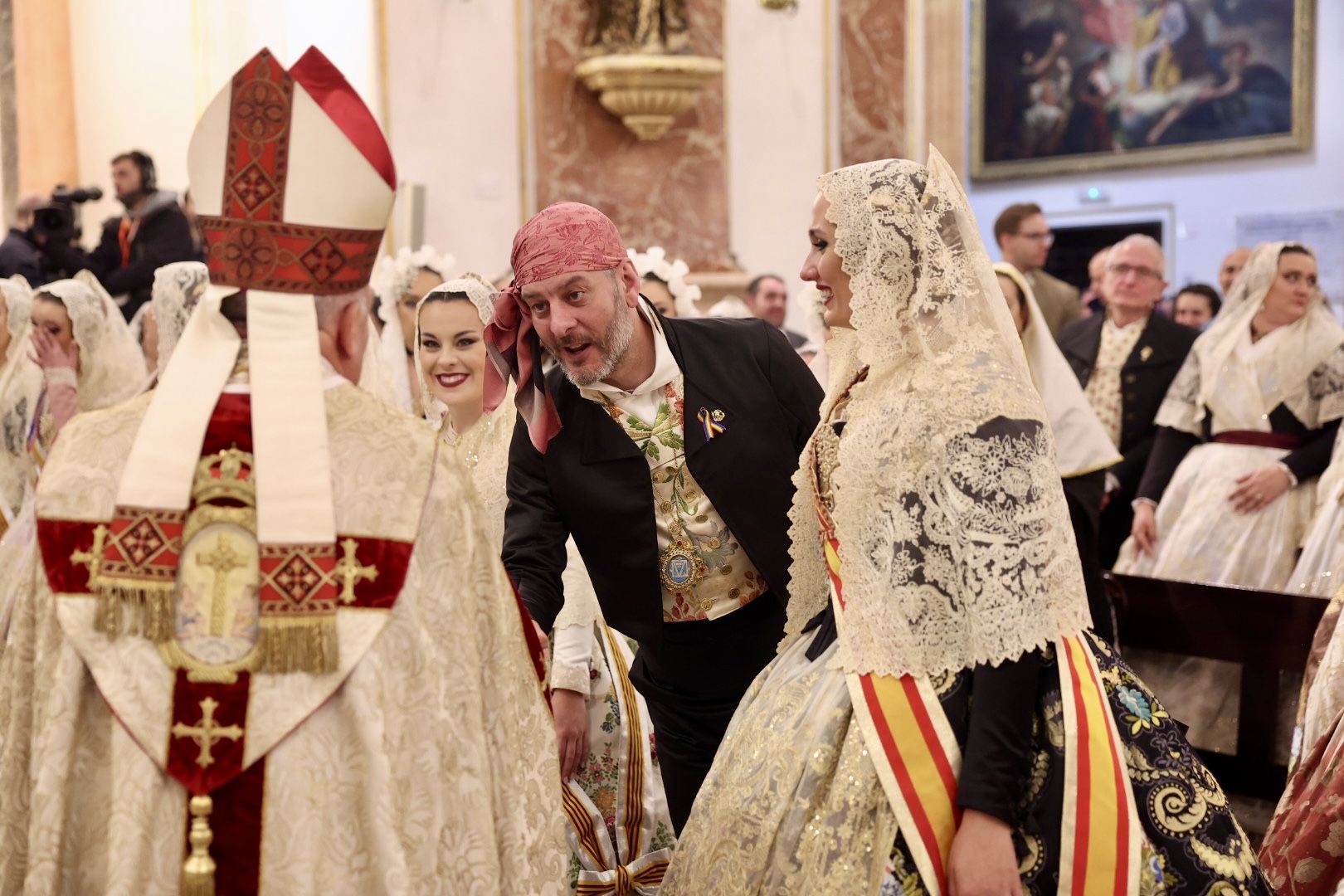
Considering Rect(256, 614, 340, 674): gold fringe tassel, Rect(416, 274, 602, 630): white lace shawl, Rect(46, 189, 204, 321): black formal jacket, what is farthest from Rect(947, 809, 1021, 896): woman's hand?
Rect(46, 189, 204, 321): black formal jacket

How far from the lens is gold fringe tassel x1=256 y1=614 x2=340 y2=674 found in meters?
2.03

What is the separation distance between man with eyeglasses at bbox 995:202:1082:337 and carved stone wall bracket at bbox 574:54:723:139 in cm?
277

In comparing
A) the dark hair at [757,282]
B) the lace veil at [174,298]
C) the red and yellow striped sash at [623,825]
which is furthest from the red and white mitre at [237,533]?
the dark hair at [757,282]

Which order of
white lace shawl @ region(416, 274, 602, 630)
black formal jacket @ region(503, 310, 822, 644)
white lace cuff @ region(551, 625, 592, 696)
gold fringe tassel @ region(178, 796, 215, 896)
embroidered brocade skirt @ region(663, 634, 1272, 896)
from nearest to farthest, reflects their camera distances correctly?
1. gold fringe tassel @ region(178, 796, 215, 896)
2. embroidered brocade skirt @ region(663, 634, 1272, 896)
3. black formal jacket @ region(503, 310, 822, 644)
4. white lace cuff @ region(551, 625, 592, 696)
5. white lace shawl @ region(416, 274, 602, 630)

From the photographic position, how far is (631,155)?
1030 cm

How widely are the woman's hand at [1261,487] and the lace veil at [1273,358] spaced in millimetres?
291

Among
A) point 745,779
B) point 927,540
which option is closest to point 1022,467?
point 927,540

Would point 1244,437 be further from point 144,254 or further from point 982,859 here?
point 144,254

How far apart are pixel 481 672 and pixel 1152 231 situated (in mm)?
13855

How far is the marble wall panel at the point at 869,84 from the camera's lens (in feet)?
37.6

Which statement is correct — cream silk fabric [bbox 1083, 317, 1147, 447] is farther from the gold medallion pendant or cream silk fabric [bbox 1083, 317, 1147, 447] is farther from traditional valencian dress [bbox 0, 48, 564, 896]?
traditional valencian dress [bbox 0, 48, 564, 896]

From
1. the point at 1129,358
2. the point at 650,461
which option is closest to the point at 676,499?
the point at 650,461

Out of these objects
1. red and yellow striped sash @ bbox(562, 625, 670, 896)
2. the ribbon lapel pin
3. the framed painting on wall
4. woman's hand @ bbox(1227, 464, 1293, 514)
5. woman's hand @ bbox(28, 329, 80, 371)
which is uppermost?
the framed painting on wall

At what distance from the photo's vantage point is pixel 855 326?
8.19 ft
